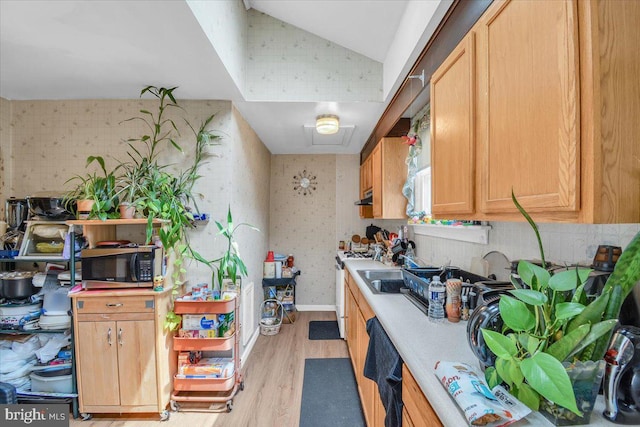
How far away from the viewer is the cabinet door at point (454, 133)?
1.14 m

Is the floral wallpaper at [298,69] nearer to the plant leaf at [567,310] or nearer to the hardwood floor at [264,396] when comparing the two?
the plant leaf at [567,310]

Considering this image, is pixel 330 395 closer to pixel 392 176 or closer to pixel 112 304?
pixel 112 304

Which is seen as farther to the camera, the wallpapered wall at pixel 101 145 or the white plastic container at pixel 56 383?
the wallpapered wall at pixel 101 145

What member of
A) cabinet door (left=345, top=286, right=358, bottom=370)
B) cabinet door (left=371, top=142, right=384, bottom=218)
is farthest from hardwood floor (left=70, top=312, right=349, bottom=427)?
cabinet door (left=371, top=142, right=384, bottom=218)

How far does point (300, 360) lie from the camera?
9.12 ft

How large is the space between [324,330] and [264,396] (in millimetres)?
1349

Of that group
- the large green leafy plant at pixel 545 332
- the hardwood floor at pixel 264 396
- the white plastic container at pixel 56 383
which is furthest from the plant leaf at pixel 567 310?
the white plastic container at pixel 56 383

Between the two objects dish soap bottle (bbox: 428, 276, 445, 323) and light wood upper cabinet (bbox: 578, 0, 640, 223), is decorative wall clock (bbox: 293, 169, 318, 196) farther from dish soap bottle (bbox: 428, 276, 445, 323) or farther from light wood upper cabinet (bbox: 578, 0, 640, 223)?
light wood upper cabinet (bbox: 578, 0, 640, 223)

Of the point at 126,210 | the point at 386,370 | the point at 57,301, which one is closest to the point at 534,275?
the point at 386,370

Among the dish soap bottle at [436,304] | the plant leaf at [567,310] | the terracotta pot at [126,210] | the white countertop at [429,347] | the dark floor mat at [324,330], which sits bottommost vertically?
the dark floor mat at [324,330]

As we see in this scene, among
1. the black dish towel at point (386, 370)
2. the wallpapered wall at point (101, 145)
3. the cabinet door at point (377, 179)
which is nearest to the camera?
the black dish towel at point (386, 370)

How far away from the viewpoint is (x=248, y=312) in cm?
291

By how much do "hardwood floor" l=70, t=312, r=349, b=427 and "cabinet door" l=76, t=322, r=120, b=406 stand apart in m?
0.18

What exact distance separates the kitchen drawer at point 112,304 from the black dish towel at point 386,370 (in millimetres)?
1530
